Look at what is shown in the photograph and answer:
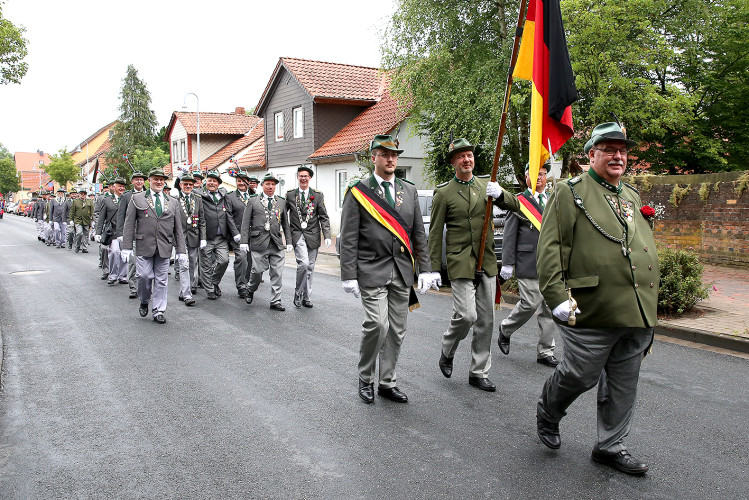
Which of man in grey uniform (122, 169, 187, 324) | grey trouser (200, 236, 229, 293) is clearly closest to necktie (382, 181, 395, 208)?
man in grey uniform (122, 169, 187, 324)

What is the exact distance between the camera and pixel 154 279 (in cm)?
892

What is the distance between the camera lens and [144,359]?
21.9ft

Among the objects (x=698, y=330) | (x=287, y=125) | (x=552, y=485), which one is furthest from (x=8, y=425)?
(x=287, y=125)

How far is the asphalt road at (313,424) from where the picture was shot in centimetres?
370

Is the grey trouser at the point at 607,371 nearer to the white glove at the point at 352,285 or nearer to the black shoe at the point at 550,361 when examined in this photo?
the white glove at the point at 352,285

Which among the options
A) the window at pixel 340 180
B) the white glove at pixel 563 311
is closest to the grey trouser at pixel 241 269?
the white glove at pixel 563 311

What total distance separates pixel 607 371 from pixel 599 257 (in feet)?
2.32

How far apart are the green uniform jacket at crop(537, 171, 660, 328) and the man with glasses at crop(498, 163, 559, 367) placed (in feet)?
7.74

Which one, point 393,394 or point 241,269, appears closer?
point 393,394

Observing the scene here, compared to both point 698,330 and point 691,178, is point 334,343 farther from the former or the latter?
point 691,178

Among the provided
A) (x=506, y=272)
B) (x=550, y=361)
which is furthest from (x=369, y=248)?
(x=550, y=361)

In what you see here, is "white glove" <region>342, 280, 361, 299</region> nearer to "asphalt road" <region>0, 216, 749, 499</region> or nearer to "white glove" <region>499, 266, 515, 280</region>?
"asphalt road" <region>0, 216, 749, 499</region>

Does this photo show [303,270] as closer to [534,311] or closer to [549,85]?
[534,311]

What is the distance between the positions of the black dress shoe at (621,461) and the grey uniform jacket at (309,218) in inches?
259
